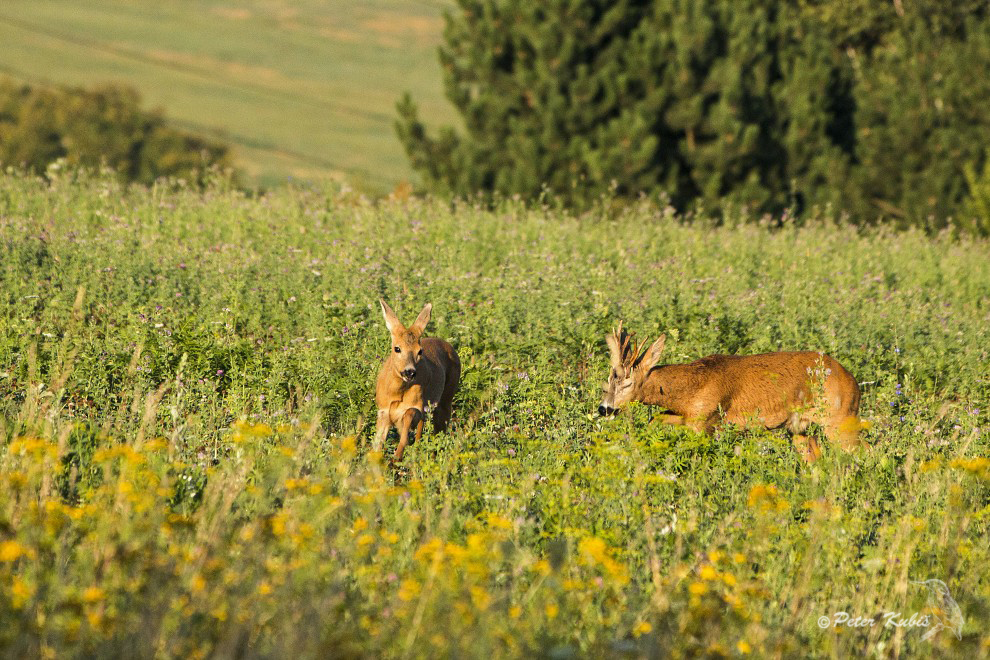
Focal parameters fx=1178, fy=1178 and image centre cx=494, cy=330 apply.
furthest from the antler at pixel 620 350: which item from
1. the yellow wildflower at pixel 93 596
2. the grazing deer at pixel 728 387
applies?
the yellow wildflower at pixel 93 596

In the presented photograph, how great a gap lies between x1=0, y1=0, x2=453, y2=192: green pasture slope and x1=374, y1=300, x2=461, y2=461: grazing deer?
4511cm

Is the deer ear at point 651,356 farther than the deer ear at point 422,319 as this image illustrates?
No

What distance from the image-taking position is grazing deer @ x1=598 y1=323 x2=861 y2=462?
25.8ft

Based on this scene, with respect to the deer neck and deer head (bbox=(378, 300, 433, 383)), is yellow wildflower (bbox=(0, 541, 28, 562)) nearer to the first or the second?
deer head (bbox=(378, 300, 433, 383))

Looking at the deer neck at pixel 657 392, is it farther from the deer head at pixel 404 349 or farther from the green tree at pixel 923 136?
the green tree at pixel 923 136

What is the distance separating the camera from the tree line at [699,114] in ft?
68.8

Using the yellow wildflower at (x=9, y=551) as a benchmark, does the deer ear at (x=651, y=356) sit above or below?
above

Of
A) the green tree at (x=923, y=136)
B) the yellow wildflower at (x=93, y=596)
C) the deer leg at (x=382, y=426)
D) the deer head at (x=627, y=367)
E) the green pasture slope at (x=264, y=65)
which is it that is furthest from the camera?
the green pasture slope at (x=264, y=65)

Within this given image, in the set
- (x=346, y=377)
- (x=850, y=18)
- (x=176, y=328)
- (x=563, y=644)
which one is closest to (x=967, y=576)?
(x=563, y=644)

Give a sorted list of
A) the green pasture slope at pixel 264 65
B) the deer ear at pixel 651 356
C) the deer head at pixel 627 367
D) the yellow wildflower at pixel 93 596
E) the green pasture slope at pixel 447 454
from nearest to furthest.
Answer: the yellow wildflower at pixel 93 596
the green pasture slope at pixel 447 454
the deer head at pixel 627 367
the deer ear at pixel 651 356
the green pasture slope at pixel 264 65

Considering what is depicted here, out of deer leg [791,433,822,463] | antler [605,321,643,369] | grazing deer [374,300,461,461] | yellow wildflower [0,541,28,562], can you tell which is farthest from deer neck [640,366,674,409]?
yellow wildflower [0,541,28,562]

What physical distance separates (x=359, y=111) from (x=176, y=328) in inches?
2480

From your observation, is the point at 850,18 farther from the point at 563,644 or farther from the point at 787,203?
the point at 563,644

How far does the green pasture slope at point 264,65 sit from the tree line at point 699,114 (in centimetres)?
3095
